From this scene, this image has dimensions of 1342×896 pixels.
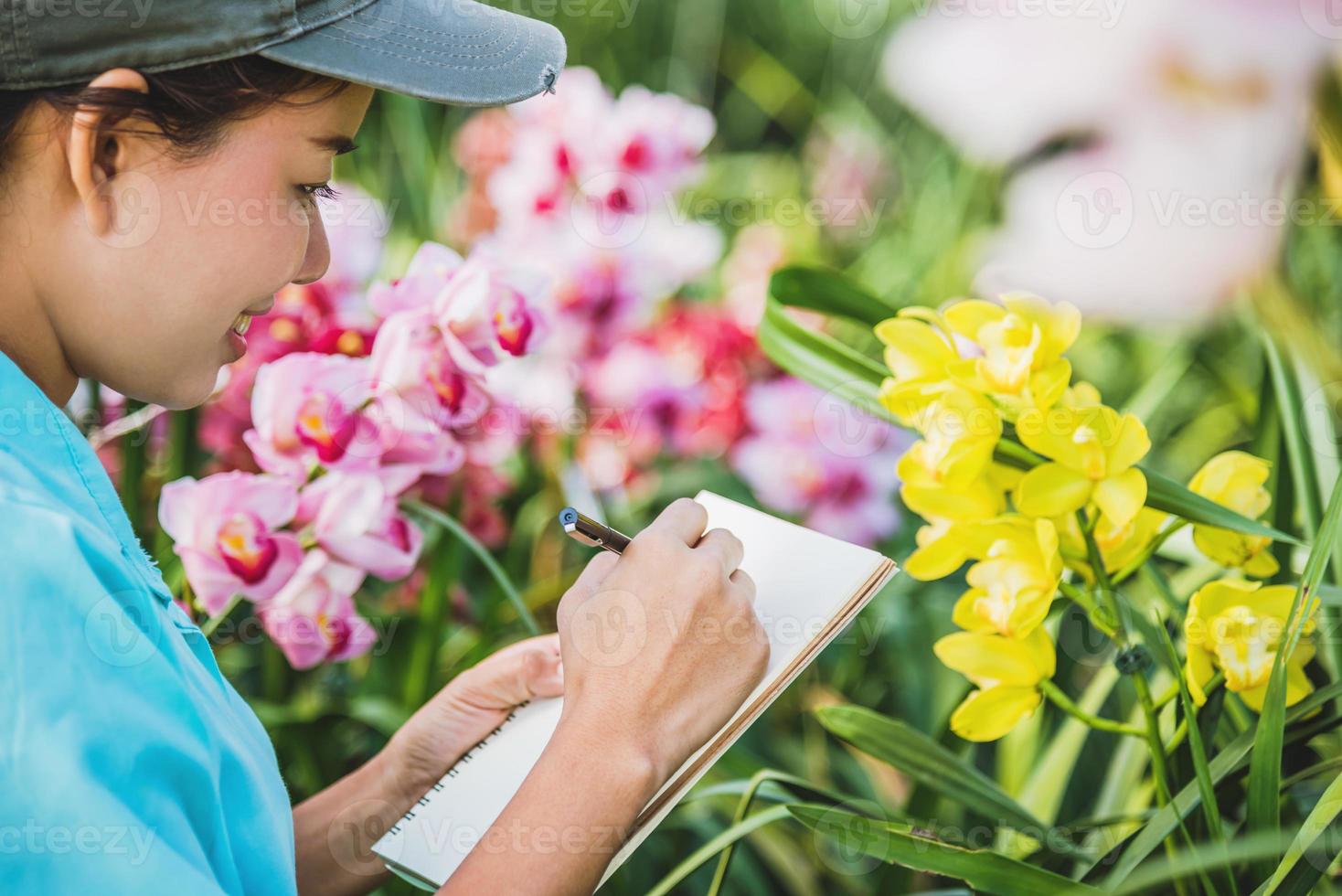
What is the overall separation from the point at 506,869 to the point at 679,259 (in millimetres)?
1082

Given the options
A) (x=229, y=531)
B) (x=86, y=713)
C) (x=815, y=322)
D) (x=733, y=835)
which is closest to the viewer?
(x=86, y=713)

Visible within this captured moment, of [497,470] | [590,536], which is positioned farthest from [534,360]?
[590,536]

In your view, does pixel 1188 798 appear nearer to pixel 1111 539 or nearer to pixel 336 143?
pixel 1111 539

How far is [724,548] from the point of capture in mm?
776

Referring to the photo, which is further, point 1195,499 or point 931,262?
point 931,262

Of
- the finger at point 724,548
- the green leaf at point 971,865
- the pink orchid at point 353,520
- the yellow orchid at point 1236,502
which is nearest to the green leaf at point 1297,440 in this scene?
the yellow orchid at point 1236,502

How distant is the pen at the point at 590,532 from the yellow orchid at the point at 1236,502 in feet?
1.40

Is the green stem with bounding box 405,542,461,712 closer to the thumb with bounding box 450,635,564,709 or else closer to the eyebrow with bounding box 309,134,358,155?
the thumb with bounding box 450,635,564,709

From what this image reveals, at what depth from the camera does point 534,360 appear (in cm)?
167

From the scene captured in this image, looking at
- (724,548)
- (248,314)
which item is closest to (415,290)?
(248,314)

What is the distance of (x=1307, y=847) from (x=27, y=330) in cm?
80

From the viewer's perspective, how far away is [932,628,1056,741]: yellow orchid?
823 mm

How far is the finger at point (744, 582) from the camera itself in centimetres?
77

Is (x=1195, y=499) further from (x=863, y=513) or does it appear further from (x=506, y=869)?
(x=863, y=513)
